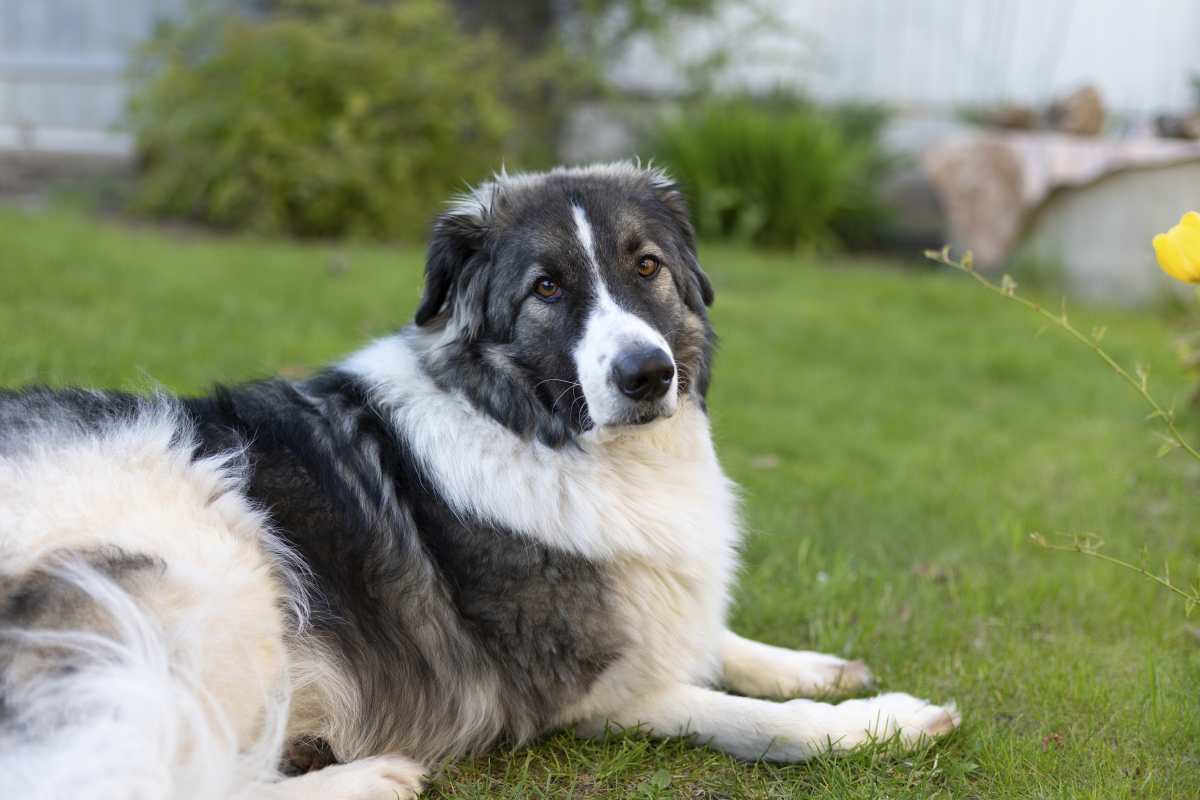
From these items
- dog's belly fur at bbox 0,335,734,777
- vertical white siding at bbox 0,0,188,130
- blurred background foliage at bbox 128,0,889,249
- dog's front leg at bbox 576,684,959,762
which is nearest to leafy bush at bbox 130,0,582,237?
blurred background foliage at bbox 128,0,889,249

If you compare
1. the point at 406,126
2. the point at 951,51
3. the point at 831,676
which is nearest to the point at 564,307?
the point at 831,676

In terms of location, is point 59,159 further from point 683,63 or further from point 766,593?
point 766,593

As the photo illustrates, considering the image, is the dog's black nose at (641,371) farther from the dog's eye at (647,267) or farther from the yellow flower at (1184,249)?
the yellow flower at (1184,249)

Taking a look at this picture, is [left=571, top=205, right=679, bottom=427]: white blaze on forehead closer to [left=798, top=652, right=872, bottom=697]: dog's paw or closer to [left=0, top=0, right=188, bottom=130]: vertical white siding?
[left=798, top=652, right=872, bottom=697]: dog's paw

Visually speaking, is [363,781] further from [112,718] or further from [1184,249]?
[1184,249]

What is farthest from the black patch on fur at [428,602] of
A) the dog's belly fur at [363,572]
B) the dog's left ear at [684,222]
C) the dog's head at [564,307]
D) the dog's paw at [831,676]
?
the dog's left ear at [684,222]

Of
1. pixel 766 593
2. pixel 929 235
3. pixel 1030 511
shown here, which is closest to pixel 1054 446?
pixel 1030 511

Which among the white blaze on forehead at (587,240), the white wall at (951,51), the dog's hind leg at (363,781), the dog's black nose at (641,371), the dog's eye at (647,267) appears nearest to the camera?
the dog's hind leg at (363,781)

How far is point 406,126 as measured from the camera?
8.55 meters

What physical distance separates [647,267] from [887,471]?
9.17 feet

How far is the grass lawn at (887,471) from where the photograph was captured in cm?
256

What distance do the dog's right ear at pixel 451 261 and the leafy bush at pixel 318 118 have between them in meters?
5.38

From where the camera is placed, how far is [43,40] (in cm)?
1027

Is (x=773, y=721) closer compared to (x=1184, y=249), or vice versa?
(x=1184, y=249)
